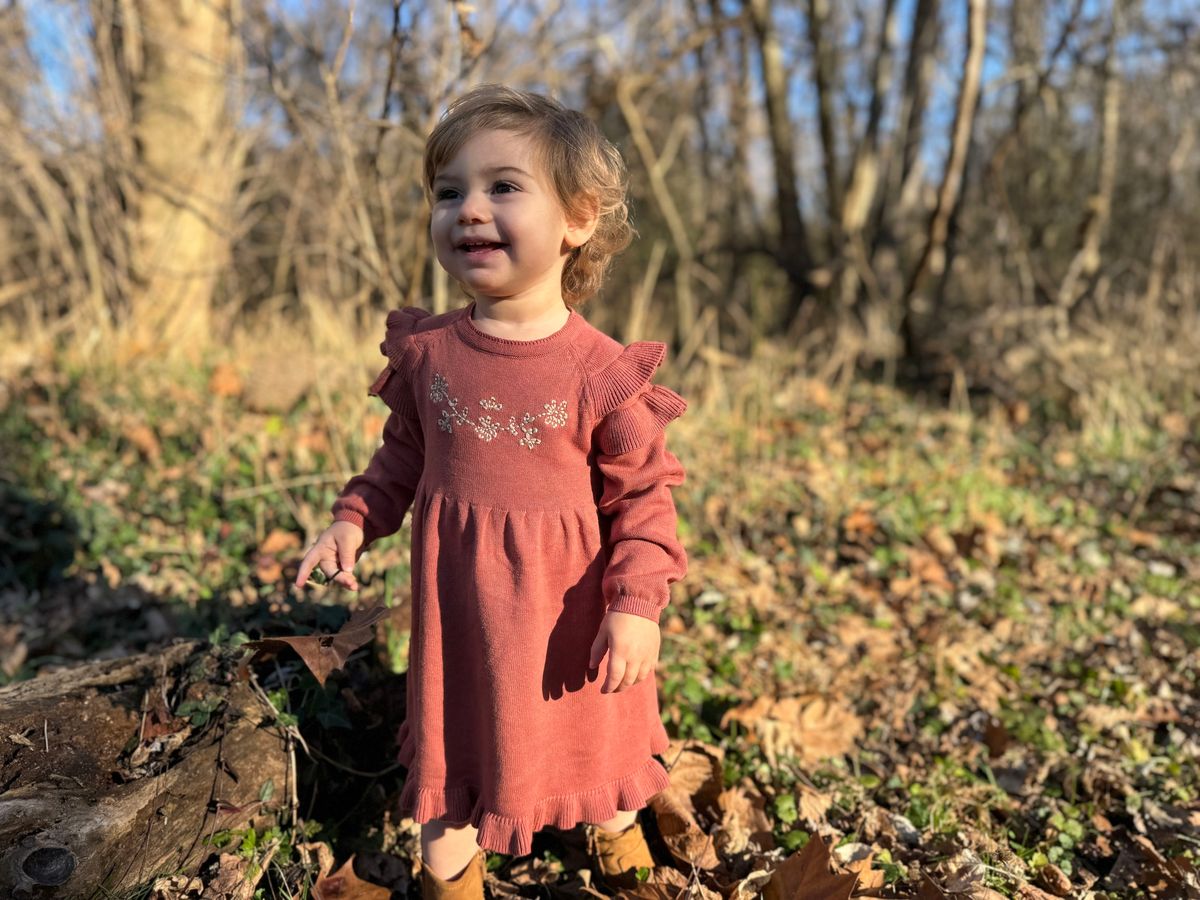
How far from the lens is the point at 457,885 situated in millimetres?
1880

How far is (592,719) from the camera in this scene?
1822 mm

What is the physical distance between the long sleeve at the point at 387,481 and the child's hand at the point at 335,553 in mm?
38

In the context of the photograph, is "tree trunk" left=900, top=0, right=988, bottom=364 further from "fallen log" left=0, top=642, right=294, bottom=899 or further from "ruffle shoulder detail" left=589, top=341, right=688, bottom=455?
"fallen log" left=0, top=642, right=294, bottom=899

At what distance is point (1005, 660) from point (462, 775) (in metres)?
2.14

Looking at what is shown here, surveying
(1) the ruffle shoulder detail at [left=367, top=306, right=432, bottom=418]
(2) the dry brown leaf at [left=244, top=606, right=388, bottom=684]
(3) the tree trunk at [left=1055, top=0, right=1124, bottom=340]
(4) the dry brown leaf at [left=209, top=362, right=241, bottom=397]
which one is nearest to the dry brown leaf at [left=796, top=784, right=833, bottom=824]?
(2) the dry brown leaf at [left=244, top=606, right=388, bottom=684]

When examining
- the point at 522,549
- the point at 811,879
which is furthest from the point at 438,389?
the point at 811,879

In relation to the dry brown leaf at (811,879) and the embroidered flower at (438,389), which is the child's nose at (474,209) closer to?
the embroidered flower at (438,389)

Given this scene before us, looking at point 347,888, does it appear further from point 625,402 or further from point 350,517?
point 625,402

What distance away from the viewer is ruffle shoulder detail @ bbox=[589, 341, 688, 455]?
5.45 ft

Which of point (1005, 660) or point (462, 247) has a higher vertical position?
point (462, 247)

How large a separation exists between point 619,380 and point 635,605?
40 centimetres

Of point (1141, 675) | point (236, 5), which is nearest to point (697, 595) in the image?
point (1141, 675)

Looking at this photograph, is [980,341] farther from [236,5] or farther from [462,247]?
[462,247]

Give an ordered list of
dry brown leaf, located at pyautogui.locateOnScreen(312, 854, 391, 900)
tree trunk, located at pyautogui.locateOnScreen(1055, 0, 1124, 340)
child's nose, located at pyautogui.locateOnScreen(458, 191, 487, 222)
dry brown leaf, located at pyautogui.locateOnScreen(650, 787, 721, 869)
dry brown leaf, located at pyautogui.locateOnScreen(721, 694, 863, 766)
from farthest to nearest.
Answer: tree trunk, located at pyautogui.locateOnScreen(1055, 0, 1124, 340) < dry brown leaf, located at pyautogui.locateOnScreen(721, 694, 863, 766) < dry brown leaf, located at pyautogui.locateOnScreen(650, 787, 721, 869) < dry brown leaf, located at pyautogui.locateOnScreen(312, 854, 391, 900) < child's nose, located at pyautogui.locateOnScreen(458, 191, 487, 222)
